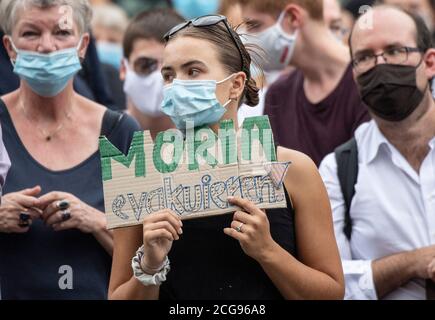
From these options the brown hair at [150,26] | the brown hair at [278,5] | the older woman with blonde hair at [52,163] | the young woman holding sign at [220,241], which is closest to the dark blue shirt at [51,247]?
the older woman with blonde hair at [52,163]

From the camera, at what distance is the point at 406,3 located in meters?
10.2

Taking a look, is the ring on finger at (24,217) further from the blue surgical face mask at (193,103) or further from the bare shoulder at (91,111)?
the blue surgical face mask at (193,103)

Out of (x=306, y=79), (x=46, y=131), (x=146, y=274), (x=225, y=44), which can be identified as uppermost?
(x=306, y=79)

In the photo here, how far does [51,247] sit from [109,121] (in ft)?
2.14

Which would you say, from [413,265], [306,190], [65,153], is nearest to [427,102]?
[413,265]

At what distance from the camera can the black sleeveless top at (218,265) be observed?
4.19 meters

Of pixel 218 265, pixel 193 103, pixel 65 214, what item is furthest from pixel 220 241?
pixel 65 214

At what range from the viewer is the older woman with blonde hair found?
489 centimetres

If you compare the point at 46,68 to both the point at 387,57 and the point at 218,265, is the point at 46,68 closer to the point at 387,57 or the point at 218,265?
the point at 218,265

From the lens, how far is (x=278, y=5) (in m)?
6.74

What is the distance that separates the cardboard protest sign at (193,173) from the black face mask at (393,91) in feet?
4.24

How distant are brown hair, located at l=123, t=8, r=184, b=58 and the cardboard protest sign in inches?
108

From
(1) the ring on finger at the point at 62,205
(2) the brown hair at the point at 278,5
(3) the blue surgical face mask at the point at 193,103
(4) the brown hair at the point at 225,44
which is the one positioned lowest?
(1) the ring on finger at the point at 62,205

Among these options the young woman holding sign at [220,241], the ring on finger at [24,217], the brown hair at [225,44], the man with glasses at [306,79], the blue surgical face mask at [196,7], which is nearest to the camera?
the young woman holding sign at [220,241]
